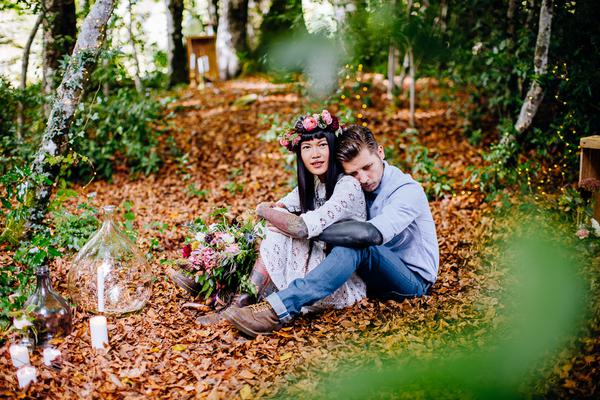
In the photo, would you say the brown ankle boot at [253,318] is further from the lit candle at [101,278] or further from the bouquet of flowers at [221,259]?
the lit candle at [101,278]

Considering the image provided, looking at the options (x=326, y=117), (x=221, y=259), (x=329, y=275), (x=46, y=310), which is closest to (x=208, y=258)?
(x=221, y=259)

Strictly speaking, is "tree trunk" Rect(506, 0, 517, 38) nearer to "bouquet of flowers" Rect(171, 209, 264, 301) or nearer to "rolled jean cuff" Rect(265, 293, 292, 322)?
"bouquet of flowers" Rect(171, 209, 264, 301)

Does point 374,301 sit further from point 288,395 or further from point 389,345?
point 288,395

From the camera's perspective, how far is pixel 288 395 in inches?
117

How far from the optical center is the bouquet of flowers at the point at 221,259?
3.88m

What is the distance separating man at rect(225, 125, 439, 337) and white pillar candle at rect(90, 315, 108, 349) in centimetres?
74

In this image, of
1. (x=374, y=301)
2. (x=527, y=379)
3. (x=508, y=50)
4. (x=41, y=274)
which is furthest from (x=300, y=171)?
(x=508, y=50)

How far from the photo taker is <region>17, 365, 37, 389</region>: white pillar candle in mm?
2973

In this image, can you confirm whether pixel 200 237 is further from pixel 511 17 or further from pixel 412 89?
pixel 511 17

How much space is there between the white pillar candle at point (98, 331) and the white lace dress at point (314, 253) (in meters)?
1.08

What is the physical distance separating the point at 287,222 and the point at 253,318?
2.09 feet

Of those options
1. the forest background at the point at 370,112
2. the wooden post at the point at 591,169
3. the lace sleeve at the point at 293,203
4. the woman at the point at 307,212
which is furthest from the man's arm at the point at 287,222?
the wooden post at the point at 591,169

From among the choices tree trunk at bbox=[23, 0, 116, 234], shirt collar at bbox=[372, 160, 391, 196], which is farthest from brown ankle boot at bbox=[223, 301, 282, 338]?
tree trunk at bbox=[23, 0, 116, 234]

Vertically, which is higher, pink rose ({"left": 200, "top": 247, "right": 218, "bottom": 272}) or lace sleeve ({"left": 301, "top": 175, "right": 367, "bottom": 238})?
lace sleeve ({"left": 301, "top": 175, "right": 367, "bottom": 238})
